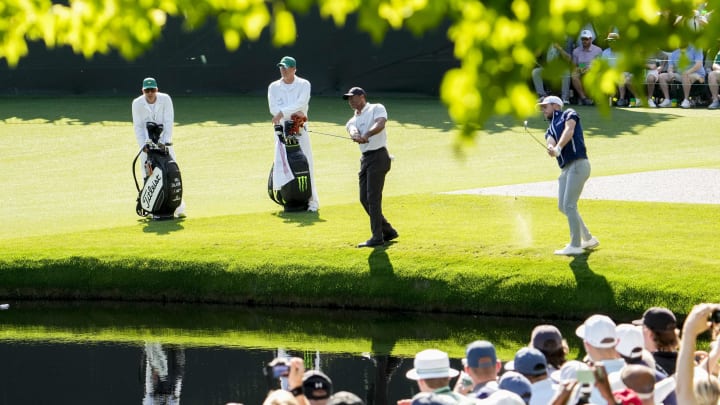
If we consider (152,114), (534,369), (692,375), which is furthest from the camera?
(152,114)

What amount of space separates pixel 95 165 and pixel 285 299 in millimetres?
10387

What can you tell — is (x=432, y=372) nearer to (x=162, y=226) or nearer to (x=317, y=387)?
(x=317, y=387)

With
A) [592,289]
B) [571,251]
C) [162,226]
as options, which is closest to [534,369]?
[592,289]

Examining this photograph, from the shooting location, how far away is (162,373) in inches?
512

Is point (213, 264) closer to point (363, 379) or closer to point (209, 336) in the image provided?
point (209, 336)

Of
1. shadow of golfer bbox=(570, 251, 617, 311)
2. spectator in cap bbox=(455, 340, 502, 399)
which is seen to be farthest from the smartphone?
shadow of golfer bbox=(570, 251, 617, 311)

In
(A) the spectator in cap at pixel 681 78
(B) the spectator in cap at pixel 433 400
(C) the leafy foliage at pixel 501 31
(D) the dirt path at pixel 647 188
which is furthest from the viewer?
(A) the spectator in cap at pixel 681 78

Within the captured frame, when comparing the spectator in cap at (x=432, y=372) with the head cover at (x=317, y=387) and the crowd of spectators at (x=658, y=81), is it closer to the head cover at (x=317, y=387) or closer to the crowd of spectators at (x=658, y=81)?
the head cover at (x=317, y=387)

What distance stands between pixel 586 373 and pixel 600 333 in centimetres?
142

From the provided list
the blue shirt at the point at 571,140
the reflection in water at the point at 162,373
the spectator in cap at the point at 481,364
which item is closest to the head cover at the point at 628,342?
the spectator in cap at the point at 481,364

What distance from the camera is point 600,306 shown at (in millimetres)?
13508

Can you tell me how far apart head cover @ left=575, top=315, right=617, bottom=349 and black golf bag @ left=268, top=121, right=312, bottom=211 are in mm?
10565

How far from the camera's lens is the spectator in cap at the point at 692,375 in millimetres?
6465

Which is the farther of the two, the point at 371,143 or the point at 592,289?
the point at 371,143
